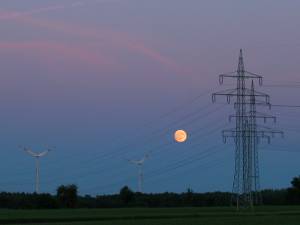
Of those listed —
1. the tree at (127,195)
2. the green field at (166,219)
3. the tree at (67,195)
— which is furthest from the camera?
the tree at (127,195)

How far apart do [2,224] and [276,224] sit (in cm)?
2516

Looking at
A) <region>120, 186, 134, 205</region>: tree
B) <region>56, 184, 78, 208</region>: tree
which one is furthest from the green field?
<region>120, 186, 134, 205</region>: tree

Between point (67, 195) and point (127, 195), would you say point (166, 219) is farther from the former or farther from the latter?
point (127, 195)

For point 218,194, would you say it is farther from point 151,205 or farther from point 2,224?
point 2,224

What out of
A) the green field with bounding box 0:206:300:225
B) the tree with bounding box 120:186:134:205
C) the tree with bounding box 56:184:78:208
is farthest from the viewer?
Answer: the tree with bounding box 120:186:134:205

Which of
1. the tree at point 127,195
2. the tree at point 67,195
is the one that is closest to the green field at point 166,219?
the tree at point 67,195

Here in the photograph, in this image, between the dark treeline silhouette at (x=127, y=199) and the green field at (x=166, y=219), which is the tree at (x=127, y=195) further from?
the green field at (x=166, y=219)

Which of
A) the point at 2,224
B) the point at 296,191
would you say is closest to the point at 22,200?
the point at 296,191

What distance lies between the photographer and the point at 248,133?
330 feet

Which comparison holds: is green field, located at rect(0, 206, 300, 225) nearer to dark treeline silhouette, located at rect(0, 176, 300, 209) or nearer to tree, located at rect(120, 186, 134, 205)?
dark treeline silhouette, located at rect(0, 176, 300, 209)

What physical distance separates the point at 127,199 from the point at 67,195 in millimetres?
16657

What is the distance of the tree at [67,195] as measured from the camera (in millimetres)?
156375

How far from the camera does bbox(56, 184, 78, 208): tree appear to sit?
156375 millimetres

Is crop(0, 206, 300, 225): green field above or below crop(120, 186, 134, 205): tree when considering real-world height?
below
